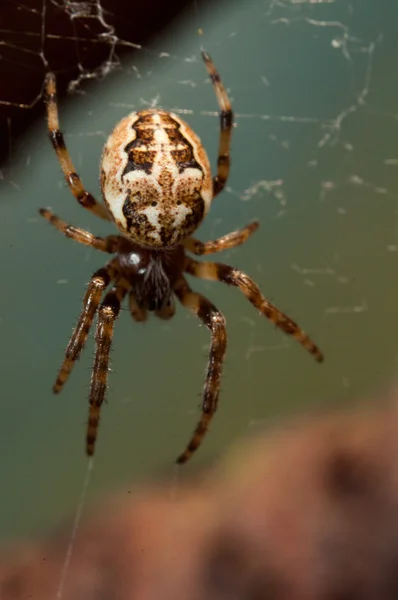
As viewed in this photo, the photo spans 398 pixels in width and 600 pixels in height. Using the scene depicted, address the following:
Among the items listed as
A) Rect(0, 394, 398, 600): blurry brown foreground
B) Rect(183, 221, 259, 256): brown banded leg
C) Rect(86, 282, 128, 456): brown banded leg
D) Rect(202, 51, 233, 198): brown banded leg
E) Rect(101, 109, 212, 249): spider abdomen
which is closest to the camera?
Rect(101, 109, 212, 249): spider abdomen

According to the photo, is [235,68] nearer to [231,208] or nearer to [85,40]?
[231,208]

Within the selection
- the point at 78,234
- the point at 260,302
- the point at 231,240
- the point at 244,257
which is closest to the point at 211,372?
the point at 260,302

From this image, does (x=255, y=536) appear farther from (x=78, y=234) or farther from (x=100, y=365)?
(x=78, y=234)

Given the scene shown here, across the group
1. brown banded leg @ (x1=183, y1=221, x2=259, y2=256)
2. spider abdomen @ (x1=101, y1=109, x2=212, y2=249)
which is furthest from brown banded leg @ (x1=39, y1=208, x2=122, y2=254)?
brown banded leg @ (x1=183, y1=221, x2=259, y2=256)

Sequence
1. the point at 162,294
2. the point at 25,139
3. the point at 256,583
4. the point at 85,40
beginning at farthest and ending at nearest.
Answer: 1. the point at 256,583
2. the point at 25,139
3. the point at 85,40
4. the point at 162,294

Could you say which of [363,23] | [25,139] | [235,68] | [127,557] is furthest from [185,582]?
[363,23]

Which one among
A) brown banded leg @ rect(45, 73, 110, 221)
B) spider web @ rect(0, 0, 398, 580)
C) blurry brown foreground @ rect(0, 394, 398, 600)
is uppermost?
brown banded leg @ rect(45, 73, 110, 221)

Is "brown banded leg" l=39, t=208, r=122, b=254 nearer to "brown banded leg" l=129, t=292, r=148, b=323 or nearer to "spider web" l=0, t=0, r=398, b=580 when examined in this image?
"brown banded leg" l=129, t=292, r=148, b=323
